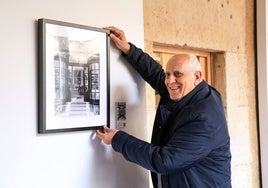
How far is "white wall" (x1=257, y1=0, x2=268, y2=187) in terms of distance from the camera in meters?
3.05

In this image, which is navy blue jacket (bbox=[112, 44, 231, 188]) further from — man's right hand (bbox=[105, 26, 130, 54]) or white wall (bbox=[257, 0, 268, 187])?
white wall (bbox=[257, 0, 268, 187])

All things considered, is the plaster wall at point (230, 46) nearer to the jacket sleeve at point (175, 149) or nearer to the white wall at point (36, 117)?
the white wall at point (36, 117)

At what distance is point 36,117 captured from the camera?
4.64 feet

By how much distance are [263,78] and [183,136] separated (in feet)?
5.91

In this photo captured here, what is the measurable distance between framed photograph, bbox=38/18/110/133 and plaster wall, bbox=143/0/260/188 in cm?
69

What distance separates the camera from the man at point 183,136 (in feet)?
5.02

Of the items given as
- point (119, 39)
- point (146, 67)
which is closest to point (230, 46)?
point (146, 67)

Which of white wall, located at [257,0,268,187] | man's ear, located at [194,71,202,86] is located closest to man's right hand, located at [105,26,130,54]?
man's ear, located at [194,71,202,86]

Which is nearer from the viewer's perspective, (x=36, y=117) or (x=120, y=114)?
(x=36, y=117)

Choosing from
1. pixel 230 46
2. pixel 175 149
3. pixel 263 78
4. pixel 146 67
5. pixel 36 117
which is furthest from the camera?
pixel 263 78

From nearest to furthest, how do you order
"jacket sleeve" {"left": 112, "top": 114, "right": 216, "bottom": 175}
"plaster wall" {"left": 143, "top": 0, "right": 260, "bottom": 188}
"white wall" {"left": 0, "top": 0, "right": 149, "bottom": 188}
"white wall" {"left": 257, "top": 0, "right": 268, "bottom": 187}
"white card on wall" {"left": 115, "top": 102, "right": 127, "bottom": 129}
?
"white wall" {"left": 0, "top": 0, "right": 149, "bottom": 188}
"jacket sleeve" {"left": 112, "top": 114, "right": 216, "bottom": 175}
"white card on wall" {"left": 115, "top": 102, "right": 127, "bottom": 129}
"plaster wall" {"left": 143, "top": 0, "right": 260, "bottom": 188}
"white wall" {"left": 257, "top": 0, "right": 268, "bottom": 187}

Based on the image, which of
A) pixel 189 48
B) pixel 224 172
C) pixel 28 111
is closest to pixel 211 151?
pixel 224 172

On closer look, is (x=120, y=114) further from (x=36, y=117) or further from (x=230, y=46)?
(x=230, y=46)

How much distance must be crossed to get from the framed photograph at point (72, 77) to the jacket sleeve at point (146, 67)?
172 mm
